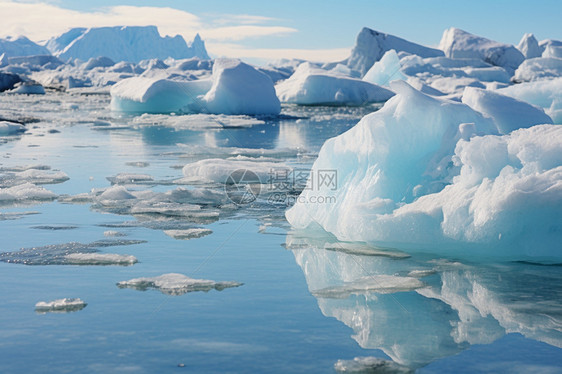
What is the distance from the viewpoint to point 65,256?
4559mm

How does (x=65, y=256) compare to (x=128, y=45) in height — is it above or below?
below

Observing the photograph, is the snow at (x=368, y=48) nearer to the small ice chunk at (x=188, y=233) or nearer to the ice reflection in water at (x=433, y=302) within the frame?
the small ice chunk at (x=188, y=233)

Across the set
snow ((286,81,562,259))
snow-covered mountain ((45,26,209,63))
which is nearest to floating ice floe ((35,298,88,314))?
snow ((286,81,562,259))

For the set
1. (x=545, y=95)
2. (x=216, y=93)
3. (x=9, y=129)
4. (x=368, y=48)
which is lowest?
(x=9, y=129)

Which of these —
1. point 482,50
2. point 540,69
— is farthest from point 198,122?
point 482,50

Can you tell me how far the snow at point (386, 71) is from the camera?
28.6 meters

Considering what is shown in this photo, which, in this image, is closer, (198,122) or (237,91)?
(198,122)

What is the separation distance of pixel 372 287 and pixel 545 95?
1238 cm

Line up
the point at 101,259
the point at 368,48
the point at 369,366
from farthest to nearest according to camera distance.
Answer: the point at 368,48
the point at 101,259
the point at 369,366

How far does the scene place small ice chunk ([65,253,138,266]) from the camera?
14.4 ft

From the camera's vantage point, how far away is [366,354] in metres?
2.93

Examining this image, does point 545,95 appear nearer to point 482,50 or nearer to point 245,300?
point 245,300

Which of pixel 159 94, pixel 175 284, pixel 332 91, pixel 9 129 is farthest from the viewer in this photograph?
pixel 332 91

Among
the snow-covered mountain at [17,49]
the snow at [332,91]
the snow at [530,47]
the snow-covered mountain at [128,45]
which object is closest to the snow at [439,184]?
the snow at [332,91]
